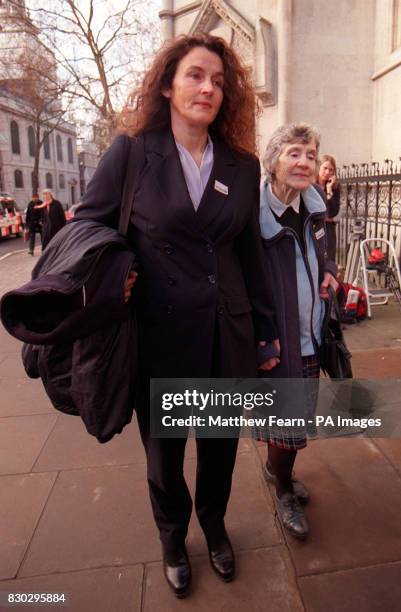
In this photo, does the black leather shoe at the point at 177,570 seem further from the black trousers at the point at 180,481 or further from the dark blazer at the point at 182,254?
the dark blazer at the point at 182,254

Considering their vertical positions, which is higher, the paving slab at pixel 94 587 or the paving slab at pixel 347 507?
the paving slab at pixel 347 507

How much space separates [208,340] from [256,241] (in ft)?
1.53

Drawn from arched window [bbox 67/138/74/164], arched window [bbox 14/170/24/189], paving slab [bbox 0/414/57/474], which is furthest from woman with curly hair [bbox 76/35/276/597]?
arched window [bbox 67/138/74/164]

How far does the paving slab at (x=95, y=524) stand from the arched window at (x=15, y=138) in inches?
2016

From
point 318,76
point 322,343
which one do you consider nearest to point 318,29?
point 318,76

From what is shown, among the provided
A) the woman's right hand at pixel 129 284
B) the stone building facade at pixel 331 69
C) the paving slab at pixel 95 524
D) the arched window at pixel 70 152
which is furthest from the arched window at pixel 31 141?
the woman's right hand at pixel 129 284

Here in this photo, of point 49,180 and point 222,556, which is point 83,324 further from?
point 49,180

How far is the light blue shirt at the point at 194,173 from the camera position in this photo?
186 centimetres

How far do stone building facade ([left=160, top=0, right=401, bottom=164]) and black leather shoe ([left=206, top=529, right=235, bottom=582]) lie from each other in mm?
10287

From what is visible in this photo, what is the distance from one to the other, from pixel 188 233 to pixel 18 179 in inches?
2054

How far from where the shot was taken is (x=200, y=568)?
2184 millimetres

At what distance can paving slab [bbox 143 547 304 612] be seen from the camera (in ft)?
6.47

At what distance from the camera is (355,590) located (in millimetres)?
2021

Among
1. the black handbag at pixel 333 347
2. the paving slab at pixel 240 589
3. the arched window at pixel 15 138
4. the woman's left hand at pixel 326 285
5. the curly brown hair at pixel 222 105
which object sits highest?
the arched window at pixel 15 138
